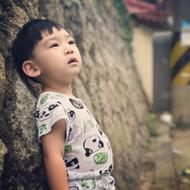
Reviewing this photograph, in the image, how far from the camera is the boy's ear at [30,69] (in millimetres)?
2625

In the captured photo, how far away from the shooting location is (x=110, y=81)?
5.08 meters

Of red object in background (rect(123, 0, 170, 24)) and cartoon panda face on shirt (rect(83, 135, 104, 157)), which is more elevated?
cartoon panda face on shirt (rect(83, 135, 104, 157))

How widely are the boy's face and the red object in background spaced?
23.4ft

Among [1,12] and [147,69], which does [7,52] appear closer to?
[1,12]

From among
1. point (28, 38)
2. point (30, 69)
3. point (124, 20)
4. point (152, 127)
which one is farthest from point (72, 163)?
point (124, 20)

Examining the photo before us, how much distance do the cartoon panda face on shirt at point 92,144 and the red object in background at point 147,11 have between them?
284 inches

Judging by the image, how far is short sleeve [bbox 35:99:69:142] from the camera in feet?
8.00

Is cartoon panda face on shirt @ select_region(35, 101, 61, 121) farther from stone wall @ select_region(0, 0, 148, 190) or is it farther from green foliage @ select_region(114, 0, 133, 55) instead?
green foliage @ select_region(114, 0, 133, 55)

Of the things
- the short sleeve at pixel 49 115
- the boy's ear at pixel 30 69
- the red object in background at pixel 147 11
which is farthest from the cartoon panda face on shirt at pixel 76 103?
the red object in background at pixel 147 11

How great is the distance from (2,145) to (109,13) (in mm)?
4612

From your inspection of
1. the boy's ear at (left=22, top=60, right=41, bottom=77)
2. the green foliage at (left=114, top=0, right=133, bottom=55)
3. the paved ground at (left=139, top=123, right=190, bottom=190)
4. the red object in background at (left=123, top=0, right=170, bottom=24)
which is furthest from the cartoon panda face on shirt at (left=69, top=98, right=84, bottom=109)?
the red object in background at (left=123, top=0, right=170, bottom=24)

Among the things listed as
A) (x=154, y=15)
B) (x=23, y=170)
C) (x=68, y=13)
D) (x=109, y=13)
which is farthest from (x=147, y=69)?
(x=23, y=170)

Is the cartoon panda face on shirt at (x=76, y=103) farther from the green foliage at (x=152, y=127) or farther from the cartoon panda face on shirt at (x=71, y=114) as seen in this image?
the green foliage at (x=152, y=127)

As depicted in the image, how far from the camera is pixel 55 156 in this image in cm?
240
